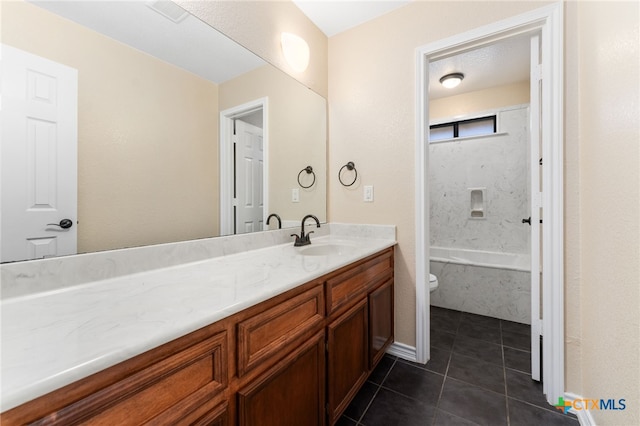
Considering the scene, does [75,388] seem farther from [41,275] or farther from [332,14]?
[332,14]

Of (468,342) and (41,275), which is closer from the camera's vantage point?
(41,275)

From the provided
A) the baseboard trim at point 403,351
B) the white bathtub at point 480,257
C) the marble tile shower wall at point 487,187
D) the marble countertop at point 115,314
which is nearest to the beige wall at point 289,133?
the marble countertop at point 115,314

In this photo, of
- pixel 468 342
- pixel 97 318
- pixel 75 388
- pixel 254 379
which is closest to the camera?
pixel 75 388

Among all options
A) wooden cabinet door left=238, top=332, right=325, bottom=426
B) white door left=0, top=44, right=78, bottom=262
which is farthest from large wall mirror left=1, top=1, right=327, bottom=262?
wooden cabinet door left=238, top=332, right=325, bottom=426

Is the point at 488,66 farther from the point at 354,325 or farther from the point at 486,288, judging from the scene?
the point at 354,325

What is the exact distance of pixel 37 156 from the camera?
2.65ft

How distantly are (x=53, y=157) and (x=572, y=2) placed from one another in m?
2.36

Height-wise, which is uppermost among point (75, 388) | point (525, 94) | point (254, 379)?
point (525, 94)

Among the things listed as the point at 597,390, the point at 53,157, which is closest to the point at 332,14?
the point at 53,157

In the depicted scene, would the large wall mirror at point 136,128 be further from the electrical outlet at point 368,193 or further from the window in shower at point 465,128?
the window in shower at point 465,128

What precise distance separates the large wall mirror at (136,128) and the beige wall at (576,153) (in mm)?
703

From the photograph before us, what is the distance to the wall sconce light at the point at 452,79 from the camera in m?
2.80

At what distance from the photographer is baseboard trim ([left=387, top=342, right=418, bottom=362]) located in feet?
5.98

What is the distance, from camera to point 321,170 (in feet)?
6.98
